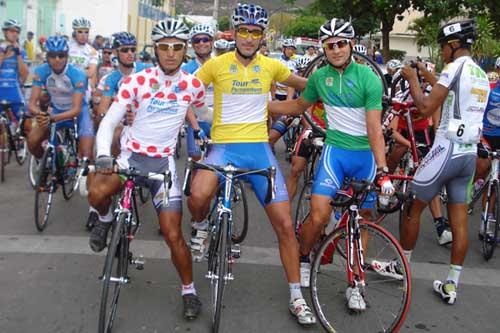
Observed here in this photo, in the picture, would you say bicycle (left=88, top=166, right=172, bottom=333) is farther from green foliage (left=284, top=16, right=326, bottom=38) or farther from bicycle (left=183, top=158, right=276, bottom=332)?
green foliage (left=284, top=16, right=326, bottom=38)

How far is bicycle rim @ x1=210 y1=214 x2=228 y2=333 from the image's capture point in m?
3.99

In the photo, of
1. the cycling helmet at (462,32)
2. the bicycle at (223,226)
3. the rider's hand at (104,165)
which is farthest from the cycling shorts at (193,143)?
the cycling helmet at (462,32)

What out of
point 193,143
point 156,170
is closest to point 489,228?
point 193,143

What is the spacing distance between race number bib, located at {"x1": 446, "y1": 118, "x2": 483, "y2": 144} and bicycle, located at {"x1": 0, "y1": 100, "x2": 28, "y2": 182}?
20.7 feet

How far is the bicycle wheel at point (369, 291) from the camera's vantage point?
4.15 m

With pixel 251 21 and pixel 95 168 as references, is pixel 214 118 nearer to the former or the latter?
pixel 251 21

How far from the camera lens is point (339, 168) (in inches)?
189

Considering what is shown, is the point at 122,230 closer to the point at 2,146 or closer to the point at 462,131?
the point at 462,131

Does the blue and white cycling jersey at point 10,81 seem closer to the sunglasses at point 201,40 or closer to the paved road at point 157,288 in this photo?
the paved road at point 157,288

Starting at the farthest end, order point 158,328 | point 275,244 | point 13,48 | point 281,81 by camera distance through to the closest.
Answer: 1. point 13,48
2. point 275,244
3. point 281,81
4. point 158,328

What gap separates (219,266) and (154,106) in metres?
1.32

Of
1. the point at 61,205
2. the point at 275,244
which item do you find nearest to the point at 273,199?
the point at 275,244

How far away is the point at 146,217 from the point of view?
7.16 m

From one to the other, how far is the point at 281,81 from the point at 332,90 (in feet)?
1.56
